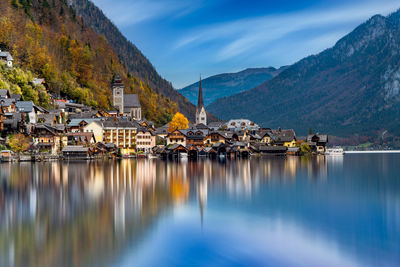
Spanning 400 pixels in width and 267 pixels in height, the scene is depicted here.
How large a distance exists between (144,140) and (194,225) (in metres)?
69.1

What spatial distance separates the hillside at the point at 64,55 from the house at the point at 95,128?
11.0m

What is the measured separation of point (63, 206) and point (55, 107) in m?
66.3

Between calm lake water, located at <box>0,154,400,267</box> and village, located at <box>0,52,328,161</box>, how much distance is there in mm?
36766

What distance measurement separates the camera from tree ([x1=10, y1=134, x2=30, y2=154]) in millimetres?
61928

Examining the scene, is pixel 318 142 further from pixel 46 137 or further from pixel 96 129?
pixel 46 137

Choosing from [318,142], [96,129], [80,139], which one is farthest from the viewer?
[318,142]

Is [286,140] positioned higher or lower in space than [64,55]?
lower

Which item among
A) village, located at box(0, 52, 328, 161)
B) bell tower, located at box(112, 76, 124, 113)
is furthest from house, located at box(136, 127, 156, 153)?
bell tower, located at box(112, 76, 124, 113)

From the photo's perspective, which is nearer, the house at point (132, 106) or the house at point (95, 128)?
the house at point (95, 128)

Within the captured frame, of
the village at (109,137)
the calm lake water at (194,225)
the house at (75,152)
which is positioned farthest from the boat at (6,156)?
the calm lake water at (194,225)

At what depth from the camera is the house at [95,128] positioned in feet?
263

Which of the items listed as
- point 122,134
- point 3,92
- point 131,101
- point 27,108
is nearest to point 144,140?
point 122,134

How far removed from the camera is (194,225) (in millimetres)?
19156

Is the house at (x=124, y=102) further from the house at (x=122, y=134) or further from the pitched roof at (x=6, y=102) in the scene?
the pitched roof at (x=6, y=102)
